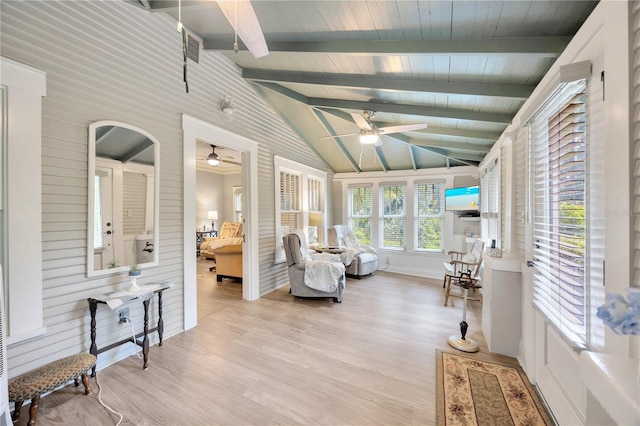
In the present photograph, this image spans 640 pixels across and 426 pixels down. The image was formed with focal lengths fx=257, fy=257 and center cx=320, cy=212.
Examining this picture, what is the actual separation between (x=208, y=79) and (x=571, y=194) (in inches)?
147

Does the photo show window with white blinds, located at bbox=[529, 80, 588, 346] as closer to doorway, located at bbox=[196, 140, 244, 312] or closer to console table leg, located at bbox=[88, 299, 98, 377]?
console table leg, located at bbox=[88, 299, 98, 377]

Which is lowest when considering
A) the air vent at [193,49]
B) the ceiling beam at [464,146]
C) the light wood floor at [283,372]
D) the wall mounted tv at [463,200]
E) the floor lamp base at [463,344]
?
the light wood floor at [283,372]

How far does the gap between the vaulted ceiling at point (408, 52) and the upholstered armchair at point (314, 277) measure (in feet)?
7.72

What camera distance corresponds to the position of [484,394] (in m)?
1.93

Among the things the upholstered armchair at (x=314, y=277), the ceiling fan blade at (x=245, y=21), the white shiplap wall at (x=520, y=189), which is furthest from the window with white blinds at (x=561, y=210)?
the upholstered armchair at (x=314, y=277)

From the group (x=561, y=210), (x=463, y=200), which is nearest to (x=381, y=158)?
(x=463, y=200)

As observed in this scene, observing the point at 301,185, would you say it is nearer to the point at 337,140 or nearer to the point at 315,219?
the point at 315,219

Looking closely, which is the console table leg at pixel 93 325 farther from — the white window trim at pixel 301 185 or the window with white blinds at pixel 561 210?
the window with white blinds at pixel 561 210

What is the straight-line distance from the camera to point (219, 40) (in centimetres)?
305

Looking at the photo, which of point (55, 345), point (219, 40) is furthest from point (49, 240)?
point (219, 40)

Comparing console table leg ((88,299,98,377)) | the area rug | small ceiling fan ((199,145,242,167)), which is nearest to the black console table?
console table leg ((88,299,98,377))

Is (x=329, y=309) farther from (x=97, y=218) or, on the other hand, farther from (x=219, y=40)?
(x=219, y=40)

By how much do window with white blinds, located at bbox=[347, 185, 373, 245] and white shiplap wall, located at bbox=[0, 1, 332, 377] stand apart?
14.1 ft

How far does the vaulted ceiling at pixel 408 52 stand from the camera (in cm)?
171
